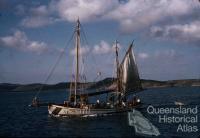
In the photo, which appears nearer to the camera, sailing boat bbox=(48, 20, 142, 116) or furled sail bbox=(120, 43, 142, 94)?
sailing boat bbox=(48, 20, 142, 116)

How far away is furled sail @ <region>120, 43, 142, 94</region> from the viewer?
7662 cm

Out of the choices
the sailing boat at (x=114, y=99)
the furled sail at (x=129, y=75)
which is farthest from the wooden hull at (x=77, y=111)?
the furled sail at (x=129, y=75)

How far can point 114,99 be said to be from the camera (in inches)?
3063

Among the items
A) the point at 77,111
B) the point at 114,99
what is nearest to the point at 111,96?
the point at 114,99

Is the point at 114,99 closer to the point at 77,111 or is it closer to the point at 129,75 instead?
the point at 129,75

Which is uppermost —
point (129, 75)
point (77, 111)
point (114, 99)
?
point (129, 75)

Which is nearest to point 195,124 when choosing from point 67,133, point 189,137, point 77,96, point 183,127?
point 183,127

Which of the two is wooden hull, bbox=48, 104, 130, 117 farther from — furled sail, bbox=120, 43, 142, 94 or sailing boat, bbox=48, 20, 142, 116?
furled sail, bbox=120, 43, 142, 94

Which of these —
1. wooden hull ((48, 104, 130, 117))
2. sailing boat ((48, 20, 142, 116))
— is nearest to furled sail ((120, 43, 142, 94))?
sailing boat ((48, 20, 142, 116))

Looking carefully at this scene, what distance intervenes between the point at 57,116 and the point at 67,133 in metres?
19.3

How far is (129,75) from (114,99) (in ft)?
18.9

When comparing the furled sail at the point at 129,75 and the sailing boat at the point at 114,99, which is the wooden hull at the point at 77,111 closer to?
the sailing boat at the point at 114,99

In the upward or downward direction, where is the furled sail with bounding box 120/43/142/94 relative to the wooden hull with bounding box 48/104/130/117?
upward

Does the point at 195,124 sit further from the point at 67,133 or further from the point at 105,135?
the point at 67,133
